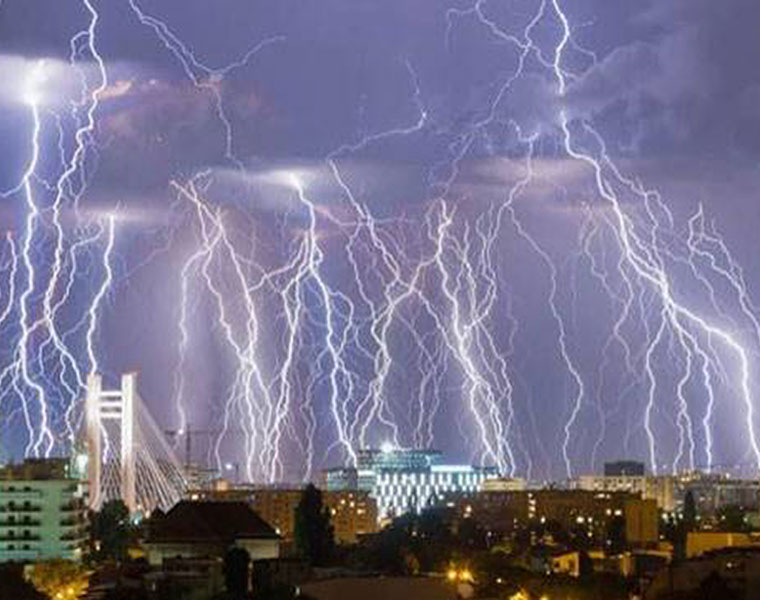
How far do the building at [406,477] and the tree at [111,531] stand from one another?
3076cm

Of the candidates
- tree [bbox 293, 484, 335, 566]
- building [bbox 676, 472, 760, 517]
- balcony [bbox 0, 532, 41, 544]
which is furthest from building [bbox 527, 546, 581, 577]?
building [bbox 676, 472, 760, 517]

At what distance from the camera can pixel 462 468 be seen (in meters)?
74.8


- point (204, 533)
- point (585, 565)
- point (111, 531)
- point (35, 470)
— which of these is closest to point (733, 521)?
point (585, 565)

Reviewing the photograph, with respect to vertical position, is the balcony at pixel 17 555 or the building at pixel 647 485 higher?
the building at pixel 647 485

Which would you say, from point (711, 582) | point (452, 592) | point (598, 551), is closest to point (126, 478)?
point (598, 551)

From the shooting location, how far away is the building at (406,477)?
69.2 metres

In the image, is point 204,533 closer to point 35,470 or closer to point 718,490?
point 35,470

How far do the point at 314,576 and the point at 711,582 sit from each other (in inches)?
222

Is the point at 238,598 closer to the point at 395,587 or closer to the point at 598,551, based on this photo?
the point at 395,587

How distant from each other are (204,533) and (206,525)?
→ 0.24m

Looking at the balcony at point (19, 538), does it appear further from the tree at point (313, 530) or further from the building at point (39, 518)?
the tree at point (313, 530)

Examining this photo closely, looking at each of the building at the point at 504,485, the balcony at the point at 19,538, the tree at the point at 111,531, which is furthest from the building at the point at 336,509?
the balcony at the point at 19,538

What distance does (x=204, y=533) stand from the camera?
29.5m

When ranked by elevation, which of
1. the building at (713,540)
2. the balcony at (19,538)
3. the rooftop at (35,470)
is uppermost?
the rooftop at (35,470)
